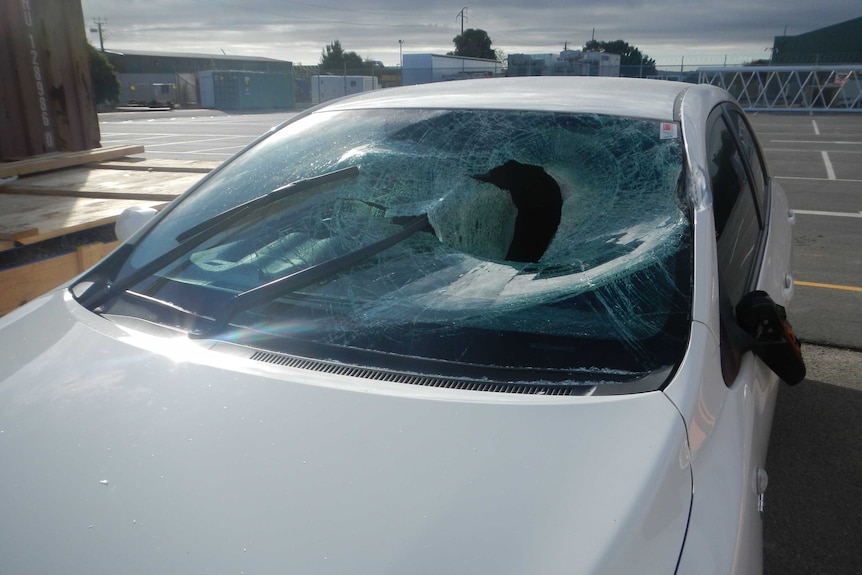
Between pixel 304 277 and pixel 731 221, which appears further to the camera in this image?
pixel 731 221

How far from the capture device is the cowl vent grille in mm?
1395

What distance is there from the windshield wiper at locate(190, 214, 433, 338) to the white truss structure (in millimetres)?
26653

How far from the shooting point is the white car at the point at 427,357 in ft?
3.61

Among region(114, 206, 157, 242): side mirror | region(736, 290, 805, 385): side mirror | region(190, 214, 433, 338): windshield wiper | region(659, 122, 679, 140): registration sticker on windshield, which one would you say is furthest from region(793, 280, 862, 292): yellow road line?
region(114, 206, 157, 242): side mirror

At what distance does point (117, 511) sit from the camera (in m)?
1.15

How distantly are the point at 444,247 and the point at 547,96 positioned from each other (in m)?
0.62

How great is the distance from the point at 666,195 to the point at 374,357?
900mm

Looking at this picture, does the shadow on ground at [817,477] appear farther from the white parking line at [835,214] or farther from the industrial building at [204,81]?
the industrial building at [204,81]

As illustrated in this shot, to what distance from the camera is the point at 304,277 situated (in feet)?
5.89

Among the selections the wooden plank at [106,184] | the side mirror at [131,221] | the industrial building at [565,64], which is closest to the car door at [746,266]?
the side mirror at [131,221]

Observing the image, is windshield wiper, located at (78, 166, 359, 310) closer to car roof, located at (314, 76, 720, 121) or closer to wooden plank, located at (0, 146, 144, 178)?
A: car roof, located at (314, 76, 720, 121)

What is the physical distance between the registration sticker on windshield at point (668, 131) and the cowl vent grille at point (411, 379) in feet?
2.86

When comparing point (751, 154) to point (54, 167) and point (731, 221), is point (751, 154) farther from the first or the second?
point (54, 167)

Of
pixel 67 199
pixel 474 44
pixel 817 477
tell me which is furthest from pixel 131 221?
pixel 474 44
